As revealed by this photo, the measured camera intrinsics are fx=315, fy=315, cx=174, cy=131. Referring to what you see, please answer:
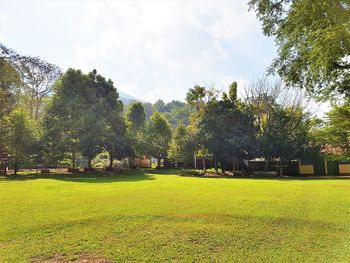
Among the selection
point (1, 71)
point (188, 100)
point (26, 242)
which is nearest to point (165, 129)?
point (188, 100)

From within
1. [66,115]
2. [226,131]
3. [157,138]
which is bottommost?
[226,131]

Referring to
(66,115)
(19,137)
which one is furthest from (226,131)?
(19,137)

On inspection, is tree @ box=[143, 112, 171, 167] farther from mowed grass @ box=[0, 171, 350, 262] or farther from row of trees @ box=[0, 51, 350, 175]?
mowed grass @ box=[0, 171, 350, 262]

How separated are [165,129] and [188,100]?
11643 millimetres

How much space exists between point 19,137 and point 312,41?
25908 mm

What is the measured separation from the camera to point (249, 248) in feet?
20.6

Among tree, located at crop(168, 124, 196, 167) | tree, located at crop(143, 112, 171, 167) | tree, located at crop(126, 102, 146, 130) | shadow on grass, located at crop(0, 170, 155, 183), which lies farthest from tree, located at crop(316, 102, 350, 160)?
tree, located at crop(126, 102, 146, 130)

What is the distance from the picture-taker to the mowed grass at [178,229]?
236 inches

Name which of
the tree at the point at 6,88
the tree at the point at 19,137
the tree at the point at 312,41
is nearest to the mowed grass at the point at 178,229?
the tree at the point at 312,41

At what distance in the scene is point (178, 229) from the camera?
7.78 m

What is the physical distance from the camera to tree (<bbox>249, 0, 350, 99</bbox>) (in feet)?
19.9

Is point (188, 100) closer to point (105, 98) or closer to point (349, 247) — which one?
point (105, 98)

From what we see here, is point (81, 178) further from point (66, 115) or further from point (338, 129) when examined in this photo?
point (338, 129)

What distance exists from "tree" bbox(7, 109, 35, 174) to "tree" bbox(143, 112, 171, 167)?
16886mm
